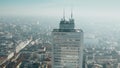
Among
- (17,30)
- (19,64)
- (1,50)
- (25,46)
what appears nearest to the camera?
(19,64)

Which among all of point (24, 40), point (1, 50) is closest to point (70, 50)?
point (1, 50)

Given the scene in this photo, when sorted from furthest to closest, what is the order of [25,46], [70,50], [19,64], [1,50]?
[25,46] → [1,50] → [19,64] → [70,50]

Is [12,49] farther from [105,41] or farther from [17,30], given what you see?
[105,41]

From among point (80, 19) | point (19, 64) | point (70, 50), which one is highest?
point (80, 19)

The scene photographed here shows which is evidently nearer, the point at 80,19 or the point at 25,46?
the point at 80,19
